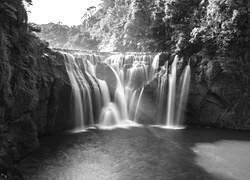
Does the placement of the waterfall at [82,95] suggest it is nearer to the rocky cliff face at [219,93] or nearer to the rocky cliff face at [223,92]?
the rocky cliff face at [219,93]

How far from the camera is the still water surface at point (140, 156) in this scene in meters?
12.0

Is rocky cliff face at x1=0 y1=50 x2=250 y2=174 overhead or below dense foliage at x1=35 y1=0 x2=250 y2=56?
below

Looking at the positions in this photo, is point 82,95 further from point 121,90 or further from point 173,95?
point 173,95

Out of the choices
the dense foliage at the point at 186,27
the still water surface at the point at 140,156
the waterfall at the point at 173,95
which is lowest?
the still water surface at the point at 140,156

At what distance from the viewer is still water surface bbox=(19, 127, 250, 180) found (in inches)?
472

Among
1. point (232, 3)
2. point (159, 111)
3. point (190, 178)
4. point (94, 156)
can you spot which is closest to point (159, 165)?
point (190, 178)

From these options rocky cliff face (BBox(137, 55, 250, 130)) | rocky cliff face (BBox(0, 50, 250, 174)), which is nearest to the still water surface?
rocky cliff face (BBox(0, 50, 250, 174))

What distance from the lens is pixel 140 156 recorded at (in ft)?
47.2

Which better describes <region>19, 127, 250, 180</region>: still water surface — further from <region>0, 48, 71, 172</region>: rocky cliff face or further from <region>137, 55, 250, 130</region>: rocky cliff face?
<region>137, 55, 250, 130</region>: rocky cliff face

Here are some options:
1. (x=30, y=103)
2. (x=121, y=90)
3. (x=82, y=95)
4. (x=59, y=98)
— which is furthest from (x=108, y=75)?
(x=30, y=103)

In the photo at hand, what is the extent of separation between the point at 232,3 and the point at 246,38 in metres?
3.18

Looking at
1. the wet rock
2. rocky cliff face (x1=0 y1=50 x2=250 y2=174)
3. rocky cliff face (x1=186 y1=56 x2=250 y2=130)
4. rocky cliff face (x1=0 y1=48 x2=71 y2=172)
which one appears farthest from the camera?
the wet rock

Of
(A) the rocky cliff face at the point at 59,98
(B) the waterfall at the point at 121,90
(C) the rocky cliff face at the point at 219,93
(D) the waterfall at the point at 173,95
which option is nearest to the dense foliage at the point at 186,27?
(C) the rocky cliff face at the point at 219,93

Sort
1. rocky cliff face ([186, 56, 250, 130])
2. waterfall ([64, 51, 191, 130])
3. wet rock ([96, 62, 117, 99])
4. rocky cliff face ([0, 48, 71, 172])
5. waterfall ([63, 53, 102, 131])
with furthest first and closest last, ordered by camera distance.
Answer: wet rock ([96, 62, 117, 99]) < rocky cliff face ([186, 56, 250, 130]) < waterfall ([64, 51, 191, 130]) < waterfall ([63, 53, 102, 131]) < rocky cliff face ([0, 48, 71, 172])
